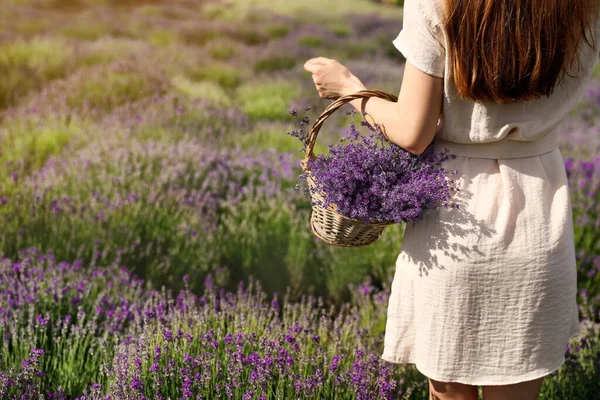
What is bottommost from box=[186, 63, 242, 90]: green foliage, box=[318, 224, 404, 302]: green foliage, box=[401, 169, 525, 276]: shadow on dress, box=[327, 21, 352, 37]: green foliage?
box=[318, 224, 404, 302]: green foliage

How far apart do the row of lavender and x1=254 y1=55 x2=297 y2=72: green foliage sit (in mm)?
4359

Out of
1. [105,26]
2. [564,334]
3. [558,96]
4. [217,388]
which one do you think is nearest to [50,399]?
[217,388]

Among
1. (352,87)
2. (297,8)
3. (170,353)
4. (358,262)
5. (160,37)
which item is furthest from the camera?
(297,8)

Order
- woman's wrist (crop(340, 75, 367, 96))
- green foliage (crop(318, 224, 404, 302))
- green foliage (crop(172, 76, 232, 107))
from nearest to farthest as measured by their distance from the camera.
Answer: woman's wrist (crop(340, 75, 367, 96)), green foliage (crop(318, 224, 404, 302)), green foliage (crop(172, 76, 232, 107))

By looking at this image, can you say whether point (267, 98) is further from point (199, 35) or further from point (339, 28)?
point (339, 28)

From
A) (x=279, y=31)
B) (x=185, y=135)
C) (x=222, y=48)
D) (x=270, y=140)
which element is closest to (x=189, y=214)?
(x=185, y=135)

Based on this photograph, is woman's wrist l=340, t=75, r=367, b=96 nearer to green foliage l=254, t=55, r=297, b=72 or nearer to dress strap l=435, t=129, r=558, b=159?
dress strap l=435, t=129, r=558, b=159

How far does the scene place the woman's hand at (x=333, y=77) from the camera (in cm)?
208

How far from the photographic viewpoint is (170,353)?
2.67 m

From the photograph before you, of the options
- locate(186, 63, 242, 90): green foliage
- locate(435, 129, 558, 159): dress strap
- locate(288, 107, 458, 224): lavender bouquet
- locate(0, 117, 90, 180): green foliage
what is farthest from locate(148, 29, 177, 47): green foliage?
locate(435, 129, 558, 159): dress strap

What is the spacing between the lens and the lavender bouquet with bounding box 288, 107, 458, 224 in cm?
195

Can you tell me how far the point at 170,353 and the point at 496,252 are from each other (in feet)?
4.14

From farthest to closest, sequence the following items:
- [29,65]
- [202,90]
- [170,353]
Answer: [202,90], [29,65], [170,353]

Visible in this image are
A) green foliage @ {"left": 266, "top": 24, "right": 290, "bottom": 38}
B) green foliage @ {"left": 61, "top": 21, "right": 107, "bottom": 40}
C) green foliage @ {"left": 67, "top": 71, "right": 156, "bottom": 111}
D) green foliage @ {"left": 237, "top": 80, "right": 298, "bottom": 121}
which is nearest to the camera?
green foliage @ {"left": 67, "top": 71, "right": 156, "bottom": 111}
